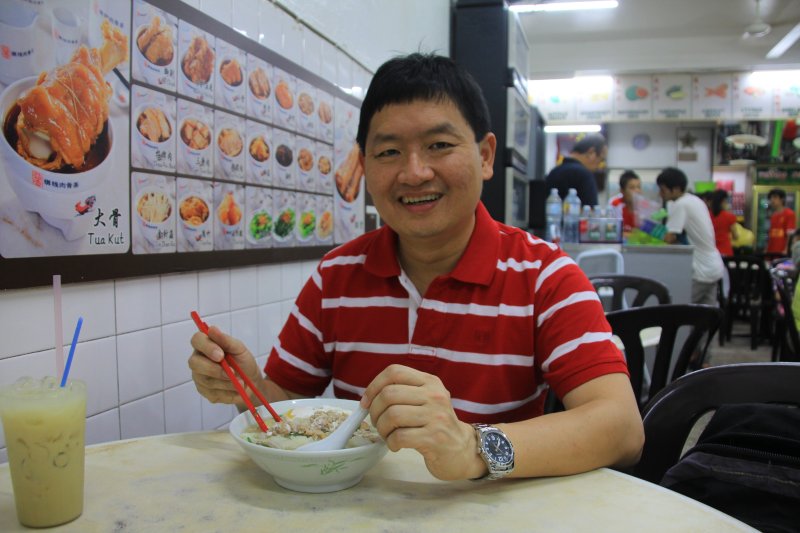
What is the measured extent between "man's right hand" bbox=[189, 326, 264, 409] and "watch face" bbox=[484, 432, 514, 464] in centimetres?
54

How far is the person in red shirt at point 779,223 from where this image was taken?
841cm

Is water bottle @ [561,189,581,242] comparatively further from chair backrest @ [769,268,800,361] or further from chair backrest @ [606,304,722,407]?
chair backrest @ [606,304,722,407]

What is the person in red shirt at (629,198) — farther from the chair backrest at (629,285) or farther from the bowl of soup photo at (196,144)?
the bowl of soup photo at (196,144)

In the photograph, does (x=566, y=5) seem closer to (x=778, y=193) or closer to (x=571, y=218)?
(x=571, y=218)

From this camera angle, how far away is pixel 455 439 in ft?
2.99

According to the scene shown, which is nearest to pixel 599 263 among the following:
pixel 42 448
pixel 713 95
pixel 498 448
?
pixel 498 448

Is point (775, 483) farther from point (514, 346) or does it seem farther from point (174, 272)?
point (174, 272)

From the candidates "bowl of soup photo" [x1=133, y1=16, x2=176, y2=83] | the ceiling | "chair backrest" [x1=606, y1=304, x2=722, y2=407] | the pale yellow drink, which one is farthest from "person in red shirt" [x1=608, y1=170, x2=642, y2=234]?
the pale yellow drink

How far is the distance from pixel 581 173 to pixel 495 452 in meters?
4.85

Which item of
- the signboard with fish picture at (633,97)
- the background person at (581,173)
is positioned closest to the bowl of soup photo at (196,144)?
the background person at (581,173)

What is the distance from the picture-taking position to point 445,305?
136cm

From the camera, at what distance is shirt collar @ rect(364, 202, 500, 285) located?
136 cm

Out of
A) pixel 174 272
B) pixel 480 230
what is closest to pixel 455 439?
pixel 480 230

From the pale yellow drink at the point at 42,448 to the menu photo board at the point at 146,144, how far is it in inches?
20.8
